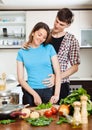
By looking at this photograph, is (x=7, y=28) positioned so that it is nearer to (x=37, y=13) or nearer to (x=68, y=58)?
(x=37, y=13)

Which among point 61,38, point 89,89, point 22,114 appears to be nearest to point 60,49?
point 61,38

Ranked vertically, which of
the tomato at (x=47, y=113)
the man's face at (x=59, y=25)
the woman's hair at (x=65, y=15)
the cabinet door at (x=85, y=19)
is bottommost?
the tomato at (x=47, y=113)

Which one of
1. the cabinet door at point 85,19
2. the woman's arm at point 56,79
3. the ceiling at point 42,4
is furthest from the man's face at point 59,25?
the cabinet door at point 85,19

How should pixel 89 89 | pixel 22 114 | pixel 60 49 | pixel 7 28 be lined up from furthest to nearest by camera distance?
pixel 7 28 → pixel 89 89 → pixel 60 49 → pixel 22 114

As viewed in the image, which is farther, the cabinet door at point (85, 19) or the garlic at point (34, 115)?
the cabinet door at point (85, 19)

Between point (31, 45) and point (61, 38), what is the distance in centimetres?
34

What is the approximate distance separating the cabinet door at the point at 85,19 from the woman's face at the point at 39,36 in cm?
320

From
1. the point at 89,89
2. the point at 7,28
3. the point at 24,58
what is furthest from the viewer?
the point at 7,28

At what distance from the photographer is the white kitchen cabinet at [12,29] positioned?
544 cm

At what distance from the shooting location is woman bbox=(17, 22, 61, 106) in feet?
7.29

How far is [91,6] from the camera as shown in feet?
17.5

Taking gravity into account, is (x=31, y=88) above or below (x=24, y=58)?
below

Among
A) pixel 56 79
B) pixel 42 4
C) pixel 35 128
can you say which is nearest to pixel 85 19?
pixel 42 4

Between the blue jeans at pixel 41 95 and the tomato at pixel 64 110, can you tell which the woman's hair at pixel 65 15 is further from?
the tomato at pixel 64 110
